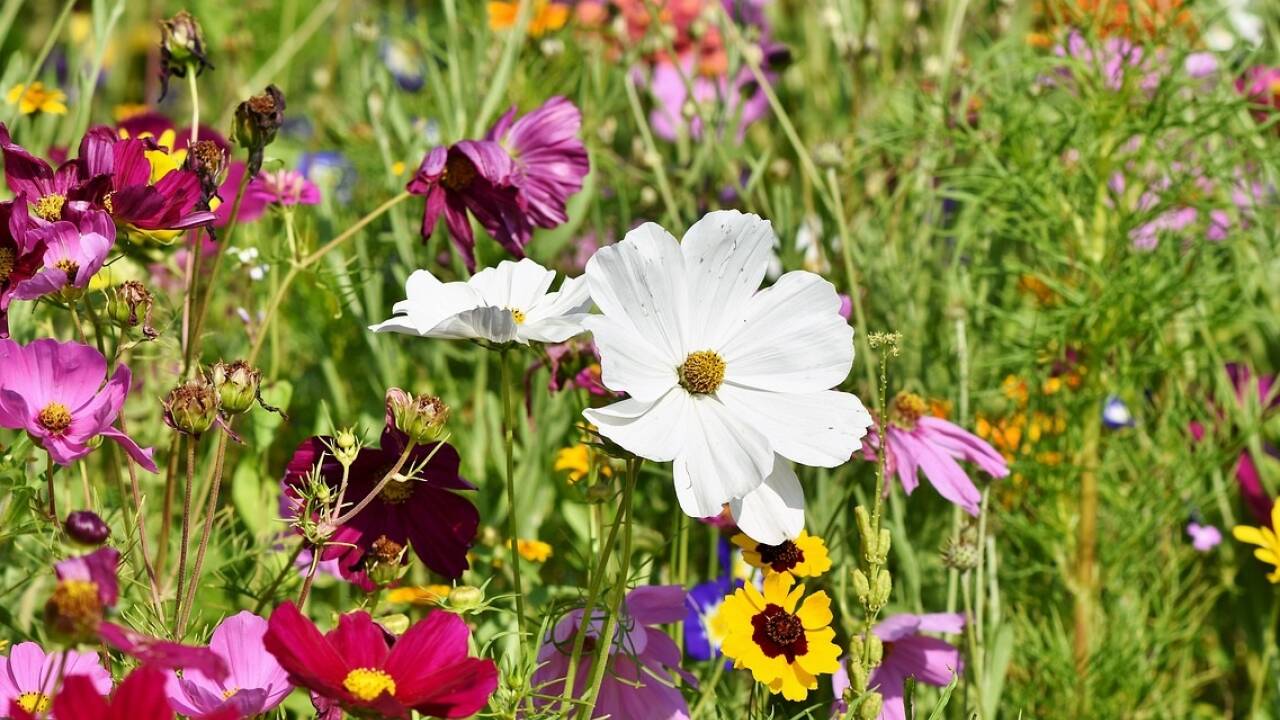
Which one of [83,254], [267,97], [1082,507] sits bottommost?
[1082,507]

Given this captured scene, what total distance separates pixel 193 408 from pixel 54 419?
9cm

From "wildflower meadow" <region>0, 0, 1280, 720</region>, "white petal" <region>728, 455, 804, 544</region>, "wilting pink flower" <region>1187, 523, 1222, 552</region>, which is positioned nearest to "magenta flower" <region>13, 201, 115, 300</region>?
"wildflower meadow" <region>0, 0, 1280, 720</region>

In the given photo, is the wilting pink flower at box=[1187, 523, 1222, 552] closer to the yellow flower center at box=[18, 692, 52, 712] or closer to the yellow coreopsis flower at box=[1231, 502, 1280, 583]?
the yellow coreopsis flower at box=[1231, 502, 1280, 583]

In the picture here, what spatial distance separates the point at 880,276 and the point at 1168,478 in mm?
293

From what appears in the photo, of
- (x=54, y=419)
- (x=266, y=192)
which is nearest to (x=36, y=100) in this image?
(x=266, y=192)

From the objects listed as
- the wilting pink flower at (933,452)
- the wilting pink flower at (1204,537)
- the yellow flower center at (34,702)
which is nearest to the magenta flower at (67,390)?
the yellow flower center at (34,702)

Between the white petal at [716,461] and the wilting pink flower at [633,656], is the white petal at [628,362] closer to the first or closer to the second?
the white petal at [716,461]

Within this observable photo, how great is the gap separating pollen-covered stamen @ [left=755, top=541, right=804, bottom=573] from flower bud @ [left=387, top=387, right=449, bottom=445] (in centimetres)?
19

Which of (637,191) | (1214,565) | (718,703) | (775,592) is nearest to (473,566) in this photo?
(718,703)

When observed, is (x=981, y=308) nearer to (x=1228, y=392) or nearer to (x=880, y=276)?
(x=880, y=276)

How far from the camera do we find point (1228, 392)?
1.13 meters

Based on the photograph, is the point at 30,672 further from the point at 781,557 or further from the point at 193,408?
the point at 781,557

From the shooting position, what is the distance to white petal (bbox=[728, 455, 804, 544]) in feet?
1.99

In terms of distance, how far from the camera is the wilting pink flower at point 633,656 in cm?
70
